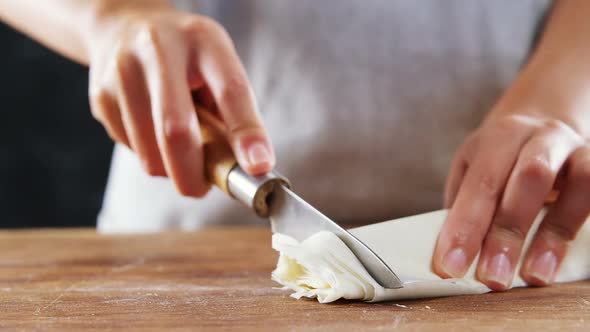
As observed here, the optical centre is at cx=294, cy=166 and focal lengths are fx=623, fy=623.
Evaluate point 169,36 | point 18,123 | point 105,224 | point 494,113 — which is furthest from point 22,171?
point 494,113

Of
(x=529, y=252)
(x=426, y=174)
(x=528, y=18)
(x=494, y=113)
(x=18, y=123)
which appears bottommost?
(x=18, y=123)

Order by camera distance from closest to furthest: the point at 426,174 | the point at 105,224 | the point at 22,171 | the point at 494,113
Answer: the point at 494,113 → the point at 426,174 → the point at 105,224 → the point at 22,171

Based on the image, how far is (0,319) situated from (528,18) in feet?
4.03

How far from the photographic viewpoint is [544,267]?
0.84 meters

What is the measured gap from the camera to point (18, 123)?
2.03m

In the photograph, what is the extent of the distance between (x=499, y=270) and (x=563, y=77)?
44cm

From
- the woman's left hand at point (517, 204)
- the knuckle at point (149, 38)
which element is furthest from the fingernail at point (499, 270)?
the knuckle at point (149, 38)

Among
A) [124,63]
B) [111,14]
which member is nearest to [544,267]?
[124,63]

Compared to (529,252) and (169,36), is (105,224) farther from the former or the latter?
(529,252)

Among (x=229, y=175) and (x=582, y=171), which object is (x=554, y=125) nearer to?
(x=582, y=171)

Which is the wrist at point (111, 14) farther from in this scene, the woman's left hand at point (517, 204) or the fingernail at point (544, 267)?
the fingernail at point (544, 267)

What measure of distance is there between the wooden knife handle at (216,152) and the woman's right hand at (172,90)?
0.07 feet

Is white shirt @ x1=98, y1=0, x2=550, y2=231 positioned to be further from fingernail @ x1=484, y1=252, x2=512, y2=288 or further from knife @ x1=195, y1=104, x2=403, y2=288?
fingernail @ x1=484, y1=252, x2=512, y2=288

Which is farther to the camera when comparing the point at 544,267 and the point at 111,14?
the point at 111,14
